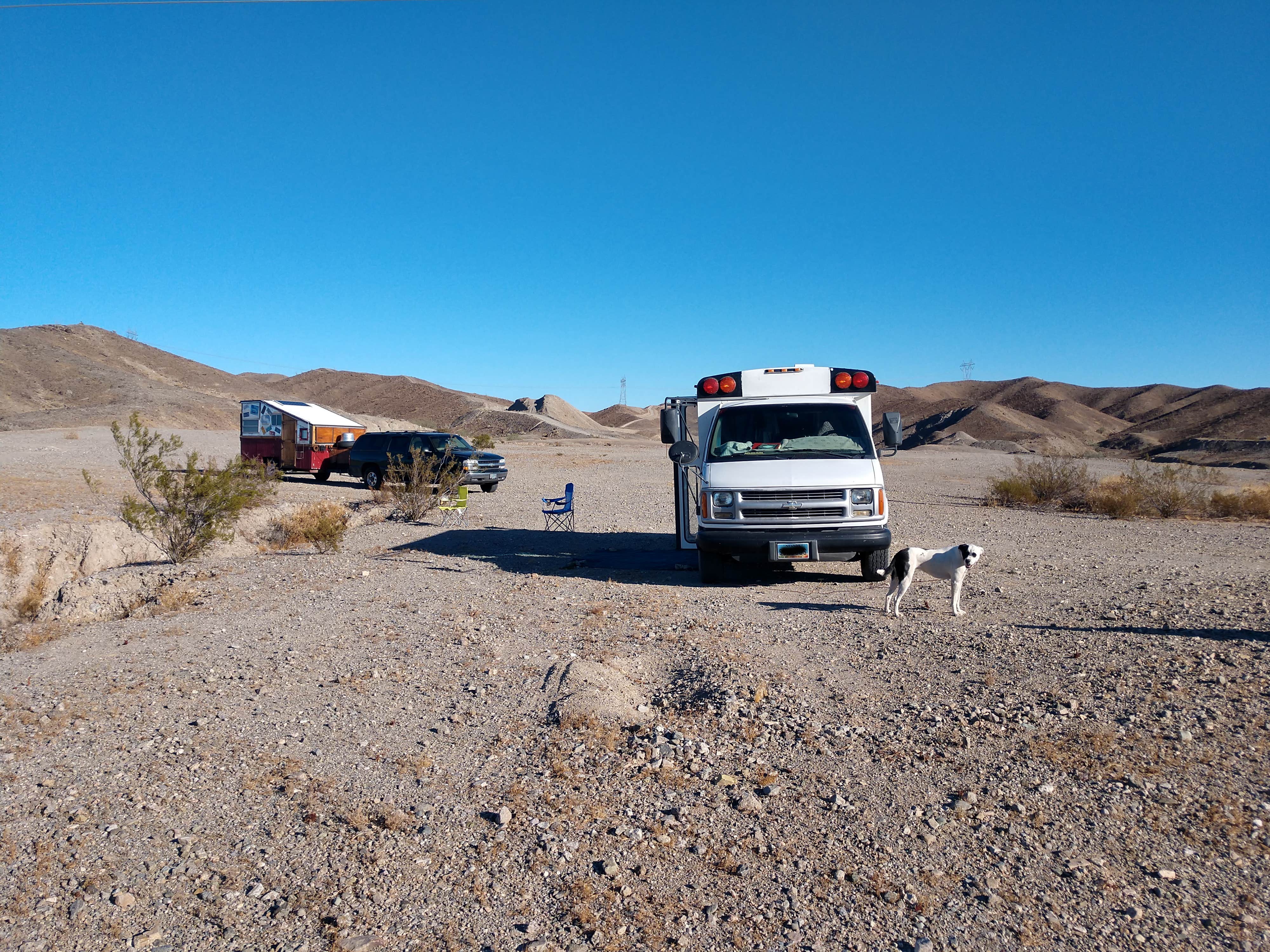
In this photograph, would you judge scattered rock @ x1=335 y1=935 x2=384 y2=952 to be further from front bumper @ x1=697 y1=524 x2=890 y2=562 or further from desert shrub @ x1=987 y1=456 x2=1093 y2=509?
desert shrub @ x1=987 y1=456 x2=1093 y2=509

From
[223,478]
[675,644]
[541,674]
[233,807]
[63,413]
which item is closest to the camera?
[233,807]

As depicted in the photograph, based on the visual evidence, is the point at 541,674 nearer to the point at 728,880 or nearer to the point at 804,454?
the point at 728,880

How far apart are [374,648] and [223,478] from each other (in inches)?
247

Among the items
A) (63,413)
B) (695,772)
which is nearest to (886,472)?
(695,772)

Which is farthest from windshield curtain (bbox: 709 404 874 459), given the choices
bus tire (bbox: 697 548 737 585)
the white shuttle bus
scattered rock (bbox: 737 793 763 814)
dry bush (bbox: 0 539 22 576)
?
dry bush (bbox: 0 539 22 576)

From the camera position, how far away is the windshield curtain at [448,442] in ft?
75.8

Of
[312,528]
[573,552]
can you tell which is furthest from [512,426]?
[573,552]

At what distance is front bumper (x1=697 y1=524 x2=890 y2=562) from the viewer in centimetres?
944

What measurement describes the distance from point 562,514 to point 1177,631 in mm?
10246

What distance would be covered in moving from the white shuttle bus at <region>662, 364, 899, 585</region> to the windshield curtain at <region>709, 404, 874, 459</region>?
0.01m

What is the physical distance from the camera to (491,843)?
398 centimetres

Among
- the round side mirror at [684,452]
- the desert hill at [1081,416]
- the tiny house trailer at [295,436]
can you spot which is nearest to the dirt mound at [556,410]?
the desert hill at [1081,416]

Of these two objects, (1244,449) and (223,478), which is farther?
(1244,449)

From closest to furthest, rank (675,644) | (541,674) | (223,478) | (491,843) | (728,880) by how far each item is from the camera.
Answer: (728,880), (491,843), (541,674), (675,644), (223,478)
